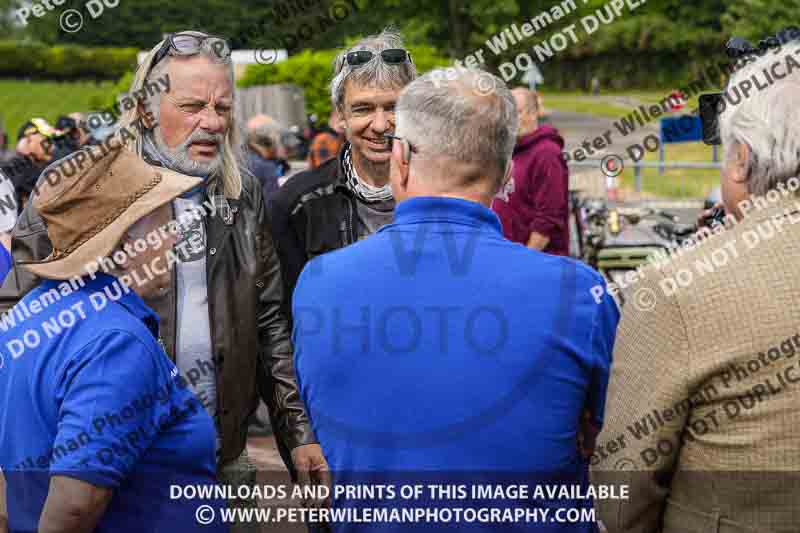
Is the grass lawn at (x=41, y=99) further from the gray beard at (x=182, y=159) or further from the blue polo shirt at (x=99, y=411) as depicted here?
the blue polo shirt at (x=99, y=411)

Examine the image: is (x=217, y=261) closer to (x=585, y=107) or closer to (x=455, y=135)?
(x=455, y=135)

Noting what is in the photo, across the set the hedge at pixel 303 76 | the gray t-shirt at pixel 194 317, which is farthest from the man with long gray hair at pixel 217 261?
the hedge at pixel 303 76

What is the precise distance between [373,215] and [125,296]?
1.37 metres

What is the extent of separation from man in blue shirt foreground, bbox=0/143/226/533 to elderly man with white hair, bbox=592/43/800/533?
1.03 meters

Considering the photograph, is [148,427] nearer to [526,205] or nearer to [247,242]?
[247,242]

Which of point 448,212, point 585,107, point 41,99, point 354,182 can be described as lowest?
point 41,99

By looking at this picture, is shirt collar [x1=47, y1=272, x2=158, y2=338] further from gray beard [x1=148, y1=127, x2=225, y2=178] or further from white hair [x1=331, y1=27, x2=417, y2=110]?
white hair [x1=331, y1=27, x2=417, y2=110]

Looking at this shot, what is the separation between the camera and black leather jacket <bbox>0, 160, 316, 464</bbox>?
3.21 m

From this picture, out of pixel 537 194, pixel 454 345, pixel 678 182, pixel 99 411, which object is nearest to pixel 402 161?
pixel 454 345

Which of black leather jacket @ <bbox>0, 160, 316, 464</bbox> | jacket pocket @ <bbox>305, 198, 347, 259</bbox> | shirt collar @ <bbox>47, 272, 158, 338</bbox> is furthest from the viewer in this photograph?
jacket pocket @ <bbox>305, 198, 347, 259</bbox>

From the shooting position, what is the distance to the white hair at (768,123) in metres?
2.21

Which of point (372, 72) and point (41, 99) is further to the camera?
point (41, 99)

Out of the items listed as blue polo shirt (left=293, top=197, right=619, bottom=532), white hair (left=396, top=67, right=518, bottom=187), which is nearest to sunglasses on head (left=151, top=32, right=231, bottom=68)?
white hair (left=396, top=67, right=518, bottom=187)

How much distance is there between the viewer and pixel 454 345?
2.20 metres
